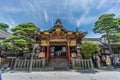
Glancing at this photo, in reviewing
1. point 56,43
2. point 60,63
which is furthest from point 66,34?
point 60,63

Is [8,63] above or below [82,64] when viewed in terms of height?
above

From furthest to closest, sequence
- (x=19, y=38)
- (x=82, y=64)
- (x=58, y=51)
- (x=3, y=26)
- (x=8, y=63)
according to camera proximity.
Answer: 1. (x=3, y=26)
2. (x=58, y=51)
3. (x=8, y=63)
4. (x=19, y=38)
5. (x=82, y=64)

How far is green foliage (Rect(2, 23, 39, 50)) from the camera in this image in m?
12.6

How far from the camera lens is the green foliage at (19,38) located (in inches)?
494

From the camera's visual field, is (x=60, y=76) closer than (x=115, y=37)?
Yes

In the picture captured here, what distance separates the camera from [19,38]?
43.1 feet

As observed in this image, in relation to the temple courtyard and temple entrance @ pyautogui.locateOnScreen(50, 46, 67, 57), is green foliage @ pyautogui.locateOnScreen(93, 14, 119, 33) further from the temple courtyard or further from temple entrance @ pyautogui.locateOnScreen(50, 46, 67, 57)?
the temple courtyard

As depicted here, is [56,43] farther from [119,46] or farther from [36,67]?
[119,46]

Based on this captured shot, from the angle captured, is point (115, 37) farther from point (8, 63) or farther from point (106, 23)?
point (8, 63)

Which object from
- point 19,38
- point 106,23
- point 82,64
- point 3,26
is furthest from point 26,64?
point 3,26

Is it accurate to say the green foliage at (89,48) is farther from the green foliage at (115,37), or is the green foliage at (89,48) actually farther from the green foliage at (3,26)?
the green foliage at (3,26)

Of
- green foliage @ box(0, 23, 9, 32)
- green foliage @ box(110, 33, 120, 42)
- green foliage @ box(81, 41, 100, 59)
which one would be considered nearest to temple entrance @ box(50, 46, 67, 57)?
green foliage @ box(81, 41, 100, 59)

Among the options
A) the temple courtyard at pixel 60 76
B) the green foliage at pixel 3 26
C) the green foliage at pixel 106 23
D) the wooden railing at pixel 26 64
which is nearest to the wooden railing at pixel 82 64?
the temple courtyard at pixel 60 76

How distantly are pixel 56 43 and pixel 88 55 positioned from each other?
14.1 feet
